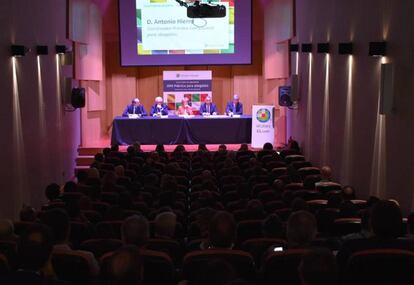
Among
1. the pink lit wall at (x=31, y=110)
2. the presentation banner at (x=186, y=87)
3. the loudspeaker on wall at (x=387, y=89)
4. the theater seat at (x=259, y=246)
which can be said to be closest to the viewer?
the theater seat at (x=259, y=246)

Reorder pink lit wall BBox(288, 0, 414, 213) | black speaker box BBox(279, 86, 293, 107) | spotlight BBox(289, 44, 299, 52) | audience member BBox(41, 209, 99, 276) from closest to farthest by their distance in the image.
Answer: audience member BBox(41, 209, 99, 276) → pink lit wall BBox(288, 0, 414, 213) → spotlight BBox(289, 44, 299, 52) → black speaker box BBox(279, 86, 293, 107)

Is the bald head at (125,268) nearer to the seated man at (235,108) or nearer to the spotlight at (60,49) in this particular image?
the spotlight at (60,49)

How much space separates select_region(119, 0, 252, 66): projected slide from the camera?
1688 cm

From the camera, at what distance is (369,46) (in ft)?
27.6

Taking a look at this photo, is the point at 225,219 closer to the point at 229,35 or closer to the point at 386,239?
the point at 386,239

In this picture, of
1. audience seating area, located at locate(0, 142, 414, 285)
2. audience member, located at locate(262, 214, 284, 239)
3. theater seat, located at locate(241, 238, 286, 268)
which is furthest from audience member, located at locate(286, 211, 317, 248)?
audience member, located at locate(262, 214, 284, 239)

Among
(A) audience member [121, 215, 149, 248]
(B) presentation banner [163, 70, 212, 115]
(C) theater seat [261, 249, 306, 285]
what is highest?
(B) presentation banner [163, 70, 212, 115]

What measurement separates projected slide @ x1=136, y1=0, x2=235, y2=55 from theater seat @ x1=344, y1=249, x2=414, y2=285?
1417 centimetres

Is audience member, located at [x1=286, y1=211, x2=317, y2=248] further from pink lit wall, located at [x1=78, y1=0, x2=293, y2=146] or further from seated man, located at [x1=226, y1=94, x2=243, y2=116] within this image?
pink lit wall, located at [x1=78, y1=0, x2=293, y2=146]

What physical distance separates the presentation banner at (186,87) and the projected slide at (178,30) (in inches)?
24.4

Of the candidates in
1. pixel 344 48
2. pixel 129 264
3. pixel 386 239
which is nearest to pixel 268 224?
pixel 386 239

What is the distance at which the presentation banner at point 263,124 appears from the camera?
14.5 metres

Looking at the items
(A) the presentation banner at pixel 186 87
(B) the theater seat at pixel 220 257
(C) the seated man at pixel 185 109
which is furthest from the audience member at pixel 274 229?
(A) the presentation banner at pixel 186 87

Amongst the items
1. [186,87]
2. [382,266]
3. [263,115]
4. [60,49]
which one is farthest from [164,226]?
[186,87]
